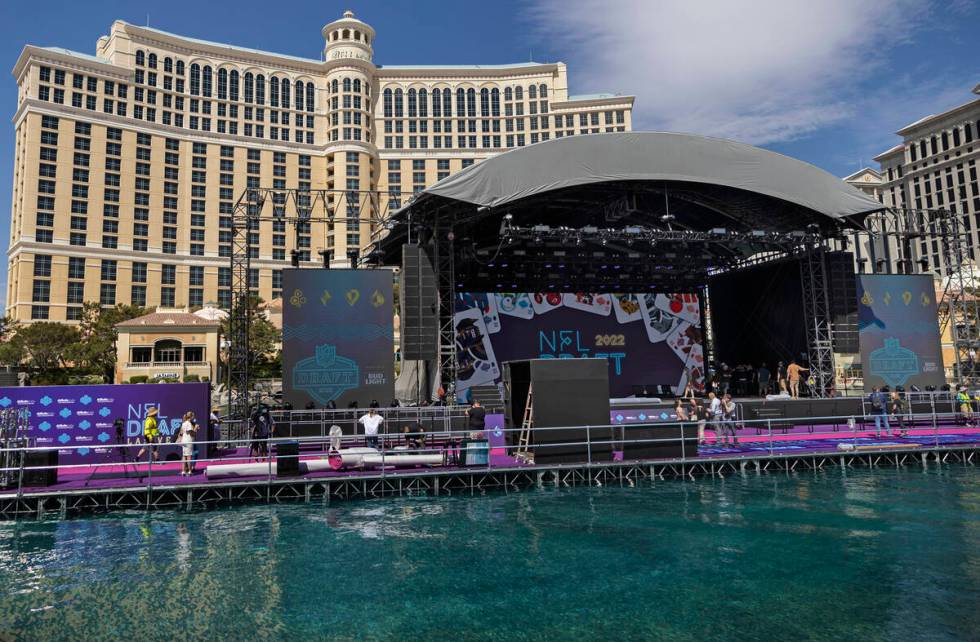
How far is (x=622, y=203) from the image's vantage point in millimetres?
28266

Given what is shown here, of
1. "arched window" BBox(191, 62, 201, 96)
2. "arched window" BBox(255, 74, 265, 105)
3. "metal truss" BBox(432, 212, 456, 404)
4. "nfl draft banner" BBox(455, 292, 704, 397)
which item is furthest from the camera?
"arched window" BBox(255, 74, 265, 105)

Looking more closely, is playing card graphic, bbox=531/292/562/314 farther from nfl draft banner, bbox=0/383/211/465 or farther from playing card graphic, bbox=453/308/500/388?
nfl draft banner, bbox=0/383/211/465

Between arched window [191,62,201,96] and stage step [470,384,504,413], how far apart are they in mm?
98116

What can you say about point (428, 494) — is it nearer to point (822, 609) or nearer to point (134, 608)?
point (134, 608)

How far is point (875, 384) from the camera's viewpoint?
30141mm

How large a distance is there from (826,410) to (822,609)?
19511mm

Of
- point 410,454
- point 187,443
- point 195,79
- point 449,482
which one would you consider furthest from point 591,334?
point 195,79

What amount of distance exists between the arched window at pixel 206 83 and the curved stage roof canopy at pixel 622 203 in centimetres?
8749

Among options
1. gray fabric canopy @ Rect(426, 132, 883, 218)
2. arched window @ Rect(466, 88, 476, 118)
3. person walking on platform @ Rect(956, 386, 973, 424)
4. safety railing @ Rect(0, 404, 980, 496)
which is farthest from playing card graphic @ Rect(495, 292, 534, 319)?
arched window @ Rect(466, 88, 476, 118)

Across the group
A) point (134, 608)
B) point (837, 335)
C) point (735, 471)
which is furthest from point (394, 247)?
point (134, 608)

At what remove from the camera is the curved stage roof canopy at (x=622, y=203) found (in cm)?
2550

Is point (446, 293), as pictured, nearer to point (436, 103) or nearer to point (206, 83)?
point (436, 103)

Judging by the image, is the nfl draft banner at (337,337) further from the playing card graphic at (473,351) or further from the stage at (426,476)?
the playing card graphic at (473,351)

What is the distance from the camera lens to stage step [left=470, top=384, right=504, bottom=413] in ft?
81.5
